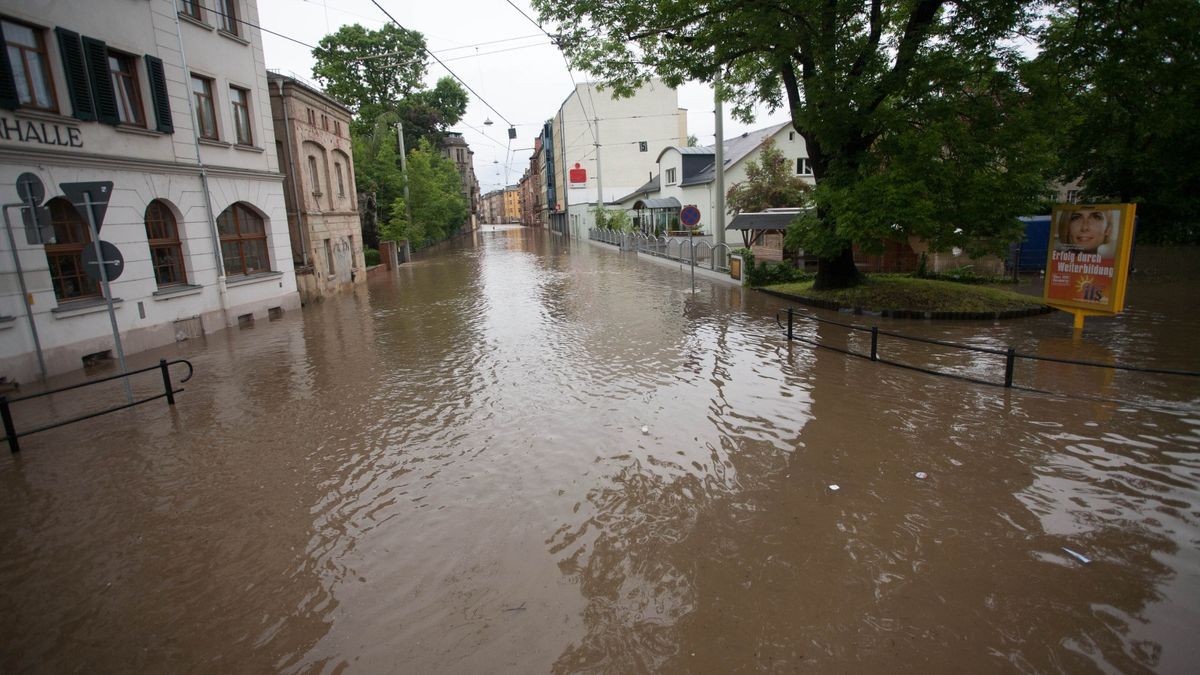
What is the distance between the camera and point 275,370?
35.8ft

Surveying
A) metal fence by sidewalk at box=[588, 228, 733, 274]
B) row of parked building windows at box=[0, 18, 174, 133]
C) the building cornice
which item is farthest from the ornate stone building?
metal fence by sidewalk at box=[588, 228, 733, 274]

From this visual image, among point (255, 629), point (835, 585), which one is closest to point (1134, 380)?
point (835, 585)

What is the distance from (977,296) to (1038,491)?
35.3ft

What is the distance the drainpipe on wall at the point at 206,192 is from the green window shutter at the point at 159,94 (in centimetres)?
68

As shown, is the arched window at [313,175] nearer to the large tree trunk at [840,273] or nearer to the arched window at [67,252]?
the arched window at [67,252]

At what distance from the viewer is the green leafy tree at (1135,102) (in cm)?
1057

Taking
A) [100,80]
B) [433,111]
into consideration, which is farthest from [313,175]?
[433,111]

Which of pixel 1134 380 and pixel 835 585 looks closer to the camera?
pixel 835 585

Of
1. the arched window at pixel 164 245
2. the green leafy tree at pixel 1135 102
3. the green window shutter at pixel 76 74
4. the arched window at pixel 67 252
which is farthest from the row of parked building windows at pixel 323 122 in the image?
the green leafy tree at pixel 1135 102

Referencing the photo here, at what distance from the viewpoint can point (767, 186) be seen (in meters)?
31.2

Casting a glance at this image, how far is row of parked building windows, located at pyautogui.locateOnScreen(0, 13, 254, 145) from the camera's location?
34.1 ft

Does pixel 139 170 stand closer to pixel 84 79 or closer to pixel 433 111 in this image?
pixel 84 79

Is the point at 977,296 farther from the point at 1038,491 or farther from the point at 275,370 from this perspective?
the point at 275,370

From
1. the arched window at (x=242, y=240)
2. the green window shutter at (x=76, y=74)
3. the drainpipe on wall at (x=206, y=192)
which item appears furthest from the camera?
the arched window at (x=242, y=240)
